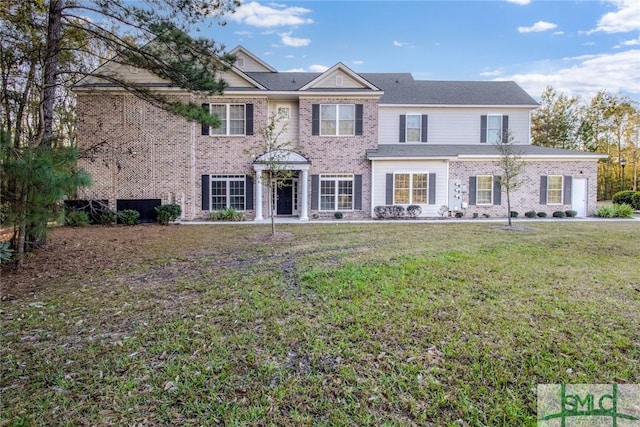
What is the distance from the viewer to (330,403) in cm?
284

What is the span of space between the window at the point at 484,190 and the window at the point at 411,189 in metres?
2.73

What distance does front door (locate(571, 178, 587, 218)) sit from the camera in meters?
18.0

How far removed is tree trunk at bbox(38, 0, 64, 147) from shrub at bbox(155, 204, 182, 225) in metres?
7.40

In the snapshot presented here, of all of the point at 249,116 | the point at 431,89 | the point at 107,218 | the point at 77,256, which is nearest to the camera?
the point at 77,256

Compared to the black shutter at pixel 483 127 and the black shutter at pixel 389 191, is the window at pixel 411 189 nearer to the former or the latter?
the black shutter at pixel 389 191

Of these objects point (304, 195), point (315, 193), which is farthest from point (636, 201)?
point (304, 195)

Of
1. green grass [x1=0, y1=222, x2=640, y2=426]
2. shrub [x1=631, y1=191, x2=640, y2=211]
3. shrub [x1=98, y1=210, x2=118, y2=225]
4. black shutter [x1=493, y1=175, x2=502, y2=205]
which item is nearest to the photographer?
green grass [x1=0, y1=222, x2=640, y2=426]

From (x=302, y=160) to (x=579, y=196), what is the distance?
1457 cm

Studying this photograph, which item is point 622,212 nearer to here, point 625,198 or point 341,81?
point 625,198

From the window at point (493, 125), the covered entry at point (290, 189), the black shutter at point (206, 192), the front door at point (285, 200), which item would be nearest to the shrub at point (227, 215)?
the black shutter at point (206, 192)

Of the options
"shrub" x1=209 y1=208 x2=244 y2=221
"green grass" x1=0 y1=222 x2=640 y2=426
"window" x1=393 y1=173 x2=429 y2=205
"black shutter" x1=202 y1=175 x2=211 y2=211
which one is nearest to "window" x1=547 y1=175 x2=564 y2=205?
"window" x1=393 y1=173 x2=429 y2=205

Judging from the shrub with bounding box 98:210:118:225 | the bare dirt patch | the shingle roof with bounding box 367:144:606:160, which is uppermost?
the shingle roof with bounding box 367:144:606:160

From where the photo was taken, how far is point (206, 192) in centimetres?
1692

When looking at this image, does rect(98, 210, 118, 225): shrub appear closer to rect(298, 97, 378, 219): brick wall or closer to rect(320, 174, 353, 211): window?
rect(298, 97, 378, 219): brick wall
